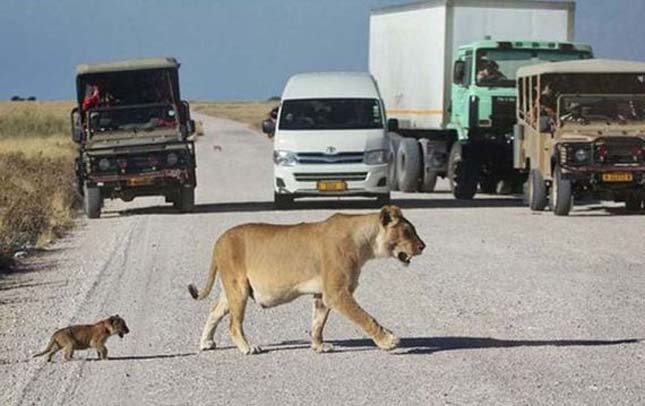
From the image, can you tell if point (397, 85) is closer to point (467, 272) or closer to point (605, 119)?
point (605, 119)

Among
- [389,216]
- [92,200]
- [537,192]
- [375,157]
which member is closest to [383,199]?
[375,157]

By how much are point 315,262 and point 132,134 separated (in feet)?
50.9

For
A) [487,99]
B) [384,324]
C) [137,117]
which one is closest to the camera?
[384,324]

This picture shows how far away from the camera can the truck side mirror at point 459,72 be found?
29361 mm

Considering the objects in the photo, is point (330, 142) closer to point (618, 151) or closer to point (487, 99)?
→ point (487, 99)

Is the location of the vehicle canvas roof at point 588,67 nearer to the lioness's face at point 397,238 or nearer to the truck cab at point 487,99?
the truck cab at point 487,99

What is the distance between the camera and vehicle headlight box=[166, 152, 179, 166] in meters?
25.3

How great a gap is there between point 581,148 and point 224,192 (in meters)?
9.86

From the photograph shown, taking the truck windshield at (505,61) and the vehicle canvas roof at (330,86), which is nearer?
the vehicle canvas roof at (330,86)

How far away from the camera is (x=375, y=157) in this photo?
2548 centimetres

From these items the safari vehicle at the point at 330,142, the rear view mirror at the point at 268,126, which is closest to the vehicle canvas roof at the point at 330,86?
the safari vehicle at the point at 330,142

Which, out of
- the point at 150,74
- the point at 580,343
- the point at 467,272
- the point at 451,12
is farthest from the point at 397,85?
the point at 580,343

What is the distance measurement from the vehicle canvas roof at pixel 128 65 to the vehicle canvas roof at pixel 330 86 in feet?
6.82

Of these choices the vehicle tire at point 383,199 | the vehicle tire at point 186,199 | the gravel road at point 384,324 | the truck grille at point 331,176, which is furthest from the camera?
the vehicle tire at point 383,199
